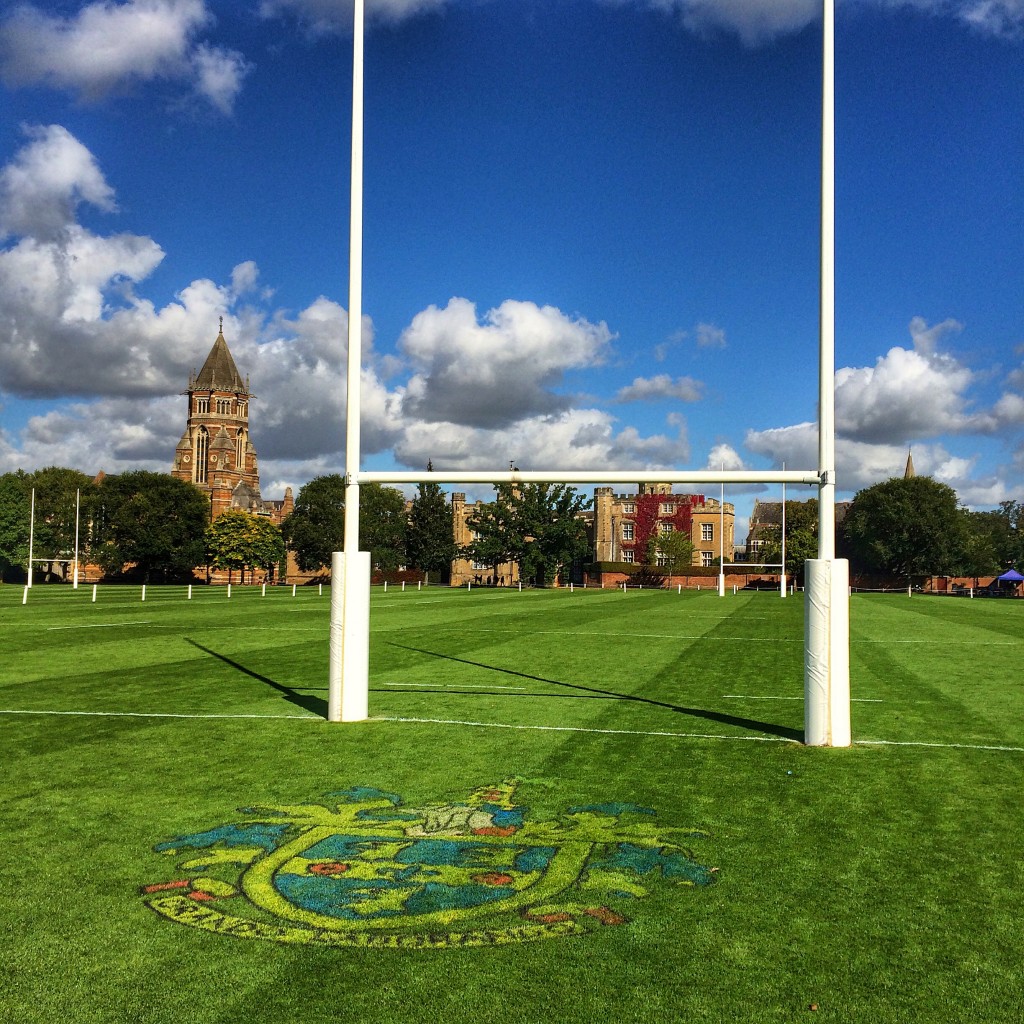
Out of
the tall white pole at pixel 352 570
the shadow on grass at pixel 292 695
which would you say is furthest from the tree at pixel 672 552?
the tall white pole at pixel 352 570

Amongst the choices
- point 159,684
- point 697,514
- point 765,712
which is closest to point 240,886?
point 765,712

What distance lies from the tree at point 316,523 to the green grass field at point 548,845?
73104 millimetres

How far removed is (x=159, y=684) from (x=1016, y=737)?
32.7ft

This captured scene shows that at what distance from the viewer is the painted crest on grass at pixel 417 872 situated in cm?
428

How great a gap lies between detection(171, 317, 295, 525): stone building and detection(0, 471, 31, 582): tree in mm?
34309

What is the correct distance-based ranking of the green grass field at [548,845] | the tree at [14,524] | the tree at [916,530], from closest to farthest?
the green grass field at [548,845], the tree at [916,530], the tree at [14,524]

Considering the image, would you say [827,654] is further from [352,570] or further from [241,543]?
[241,543]

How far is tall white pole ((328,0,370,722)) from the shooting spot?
9.31 meters

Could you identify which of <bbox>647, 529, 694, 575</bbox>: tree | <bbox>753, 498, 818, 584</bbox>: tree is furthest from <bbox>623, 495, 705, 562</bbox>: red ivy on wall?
<bbox>647, 529, 694, 575</bbox>: tree

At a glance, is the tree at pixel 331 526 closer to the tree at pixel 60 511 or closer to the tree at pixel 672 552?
the tree at pixel 60 511

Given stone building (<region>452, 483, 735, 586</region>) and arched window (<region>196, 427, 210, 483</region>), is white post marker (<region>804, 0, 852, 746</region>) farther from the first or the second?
arched window (<region>196, 427, 210, 483</region>)

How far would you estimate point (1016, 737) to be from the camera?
9.18 metres

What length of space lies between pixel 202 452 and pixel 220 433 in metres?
5.18

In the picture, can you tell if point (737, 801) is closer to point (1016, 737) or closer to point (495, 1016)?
point (495, 1016)
